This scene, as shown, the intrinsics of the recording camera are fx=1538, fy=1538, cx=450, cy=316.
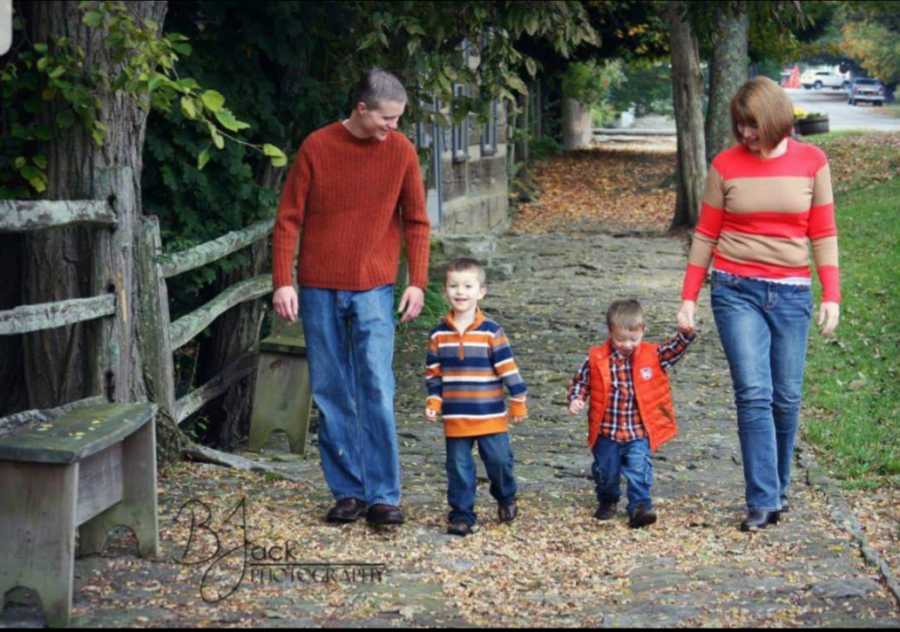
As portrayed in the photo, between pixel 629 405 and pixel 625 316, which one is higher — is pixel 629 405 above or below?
below

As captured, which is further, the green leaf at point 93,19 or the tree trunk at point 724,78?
the tree trunk at point 724,78

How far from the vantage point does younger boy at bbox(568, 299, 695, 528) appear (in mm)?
6449

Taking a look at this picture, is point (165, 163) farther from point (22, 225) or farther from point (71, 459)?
point (71, 459)

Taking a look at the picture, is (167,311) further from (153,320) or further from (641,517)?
(641,517)

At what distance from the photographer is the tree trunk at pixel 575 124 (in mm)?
39031

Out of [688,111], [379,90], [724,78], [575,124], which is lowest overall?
[379,90]

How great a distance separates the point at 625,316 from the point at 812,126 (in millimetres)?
33422

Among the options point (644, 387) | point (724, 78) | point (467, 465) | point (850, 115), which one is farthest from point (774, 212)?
point (850, 115)

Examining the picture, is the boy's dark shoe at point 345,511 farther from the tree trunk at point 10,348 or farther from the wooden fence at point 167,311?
the tree trunk at point 10,348

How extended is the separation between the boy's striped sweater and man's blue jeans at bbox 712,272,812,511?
2.94ft

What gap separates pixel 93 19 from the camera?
6.20 m

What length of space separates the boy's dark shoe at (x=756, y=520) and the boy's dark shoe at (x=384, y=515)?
1429 mm

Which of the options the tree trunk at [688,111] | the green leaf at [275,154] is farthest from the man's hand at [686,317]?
the tree trunk at [688,111]

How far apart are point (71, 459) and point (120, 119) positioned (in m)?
2.44
